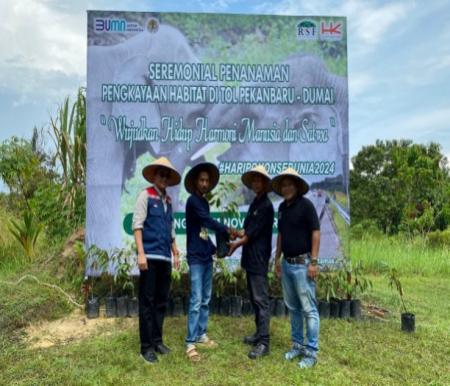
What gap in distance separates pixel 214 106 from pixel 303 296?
2715mm

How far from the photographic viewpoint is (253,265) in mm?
3840

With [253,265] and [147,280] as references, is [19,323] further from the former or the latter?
[253,265]

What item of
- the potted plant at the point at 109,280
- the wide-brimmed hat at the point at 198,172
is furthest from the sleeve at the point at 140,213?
the potted plant at the point at 109,280

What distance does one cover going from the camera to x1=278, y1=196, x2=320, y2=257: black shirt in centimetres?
355

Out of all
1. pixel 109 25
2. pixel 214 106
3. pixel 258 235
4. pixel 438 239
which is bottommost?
pixel 438 239

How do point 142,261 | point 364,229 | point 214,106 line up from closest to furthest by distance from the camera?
1. point 142,261
2. point 214,106
3. point 364,229

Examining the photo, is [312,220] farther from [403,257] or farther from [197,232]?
[403,257]

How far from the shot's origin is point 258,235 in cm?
382

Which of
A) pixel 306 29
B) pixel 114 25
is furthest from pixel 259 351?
pixel 114 25

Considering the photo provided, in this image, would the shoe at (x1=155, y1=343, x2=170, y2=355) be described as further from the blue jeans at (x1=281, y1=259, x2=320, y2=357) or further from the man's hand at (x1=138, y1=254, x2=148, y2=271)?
the blue jeans at (x1=281, y1=259, x2=320, y2=357)

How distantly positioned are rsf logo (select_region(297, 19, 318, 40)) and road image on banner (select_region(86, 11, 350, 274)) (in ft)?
0.04

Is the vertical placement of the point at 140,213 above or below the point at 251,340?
above

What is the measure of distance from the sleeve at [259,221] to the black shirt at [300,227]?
0.21 metres

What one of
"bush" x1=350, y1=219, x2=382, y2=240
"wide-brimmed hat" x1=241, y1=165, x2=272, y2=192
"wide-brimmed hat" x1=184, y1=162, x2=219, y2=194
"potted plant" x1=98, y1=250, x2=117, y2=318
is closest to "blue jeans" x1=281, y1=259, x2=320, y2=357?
"wide-brimmed hat" x1=241, y1=165, x2=272, y2=192
